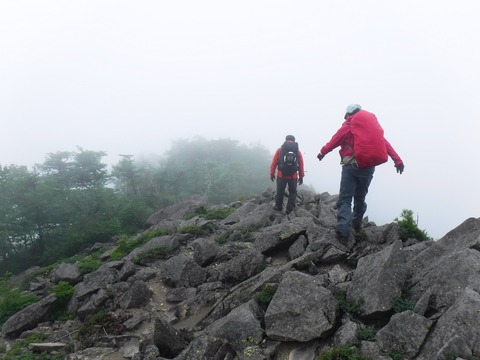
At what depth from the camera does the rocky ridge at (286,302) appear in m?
4.37

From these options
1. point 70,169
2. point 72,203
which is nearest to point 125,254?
point 72,203

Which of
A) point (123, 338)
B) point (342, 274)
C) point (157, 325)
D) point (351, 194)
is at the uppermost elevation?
point (351, 194)

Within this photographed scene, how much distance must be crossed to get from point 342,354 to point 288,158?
26.2 feet

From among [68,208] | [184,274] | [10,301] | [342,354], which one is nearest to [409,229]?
[342,354]

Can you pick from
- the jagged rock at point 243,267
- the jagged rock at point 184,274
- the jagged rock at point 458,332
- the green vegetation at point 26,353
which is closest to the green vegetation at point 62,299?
the green vegetation at point 26,353

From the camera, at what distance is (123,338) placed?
644 cm

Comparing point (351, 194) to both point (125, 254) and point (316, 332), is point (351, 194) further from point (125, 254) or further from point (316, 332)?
point (125, 254)

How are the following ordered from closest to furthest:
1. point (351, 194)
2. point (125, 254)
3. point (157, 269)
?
1. point (351, 194)
2. point (157, 269)
3. point (125, 254)

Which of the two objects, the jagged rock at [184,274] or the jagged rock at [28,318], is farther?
the jagged rock at [184,274]

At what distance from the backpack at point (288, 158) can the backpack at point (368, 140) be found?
4516 mm

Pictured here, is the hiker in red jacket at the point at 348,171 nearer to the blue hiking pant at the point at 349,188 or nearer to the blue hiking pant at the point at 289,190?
the blue hiking pant at the point at 349,188

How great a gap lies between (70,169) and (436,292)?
42269mm

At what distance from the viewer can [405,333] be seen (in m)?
4.25

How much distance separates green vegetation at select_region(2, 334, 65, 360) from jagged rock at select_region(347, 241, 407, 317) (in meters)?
5.85
